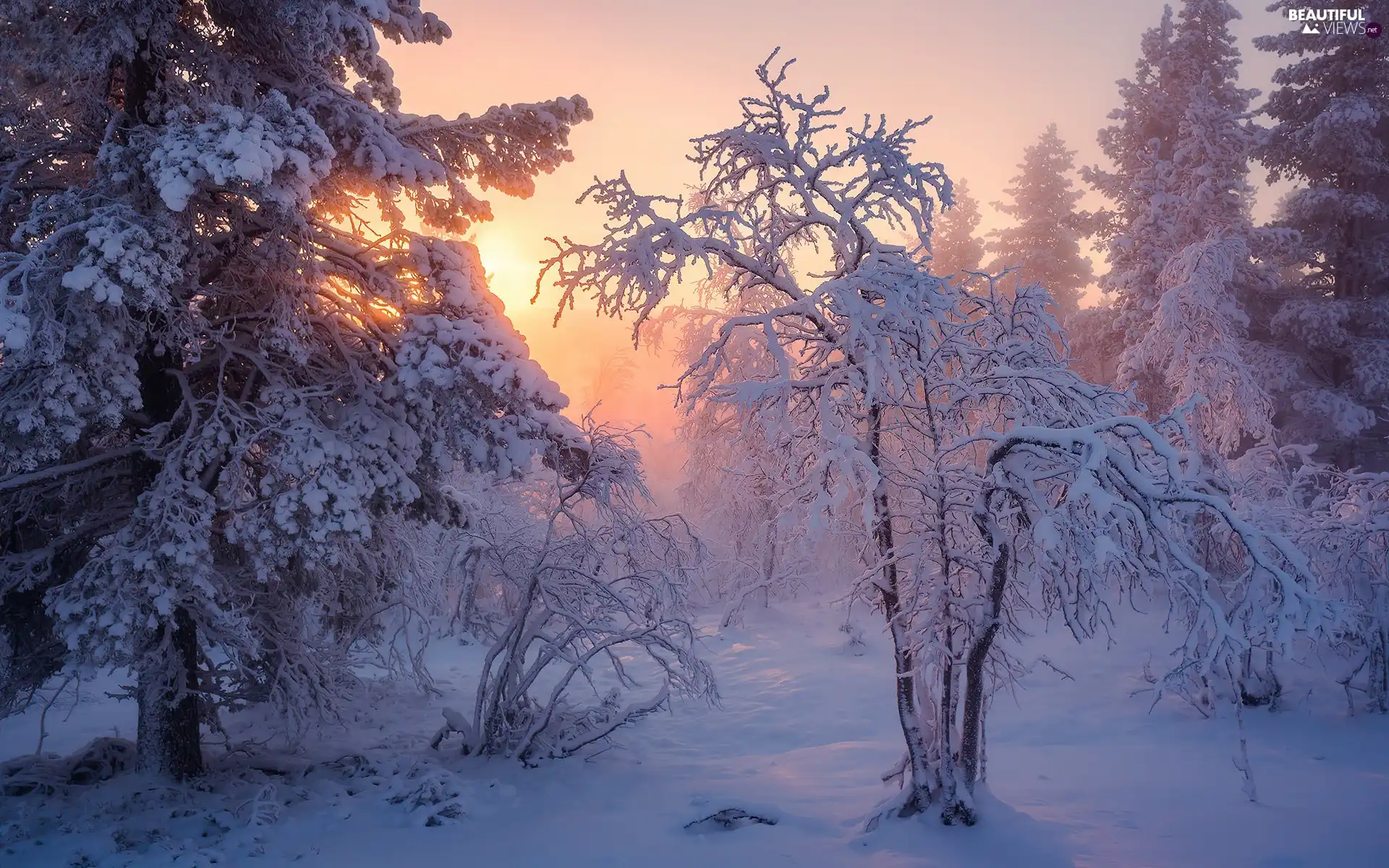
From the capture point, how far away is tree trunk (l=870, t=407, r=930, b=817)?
691 centimetres

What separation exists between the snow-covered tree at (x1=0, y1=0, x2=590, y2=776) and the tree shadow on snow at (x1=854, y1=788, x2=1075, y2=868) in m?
5.00

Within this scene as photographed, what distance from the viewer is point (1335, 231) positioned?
17344 mm

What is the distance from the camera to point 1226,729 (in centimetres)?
1038

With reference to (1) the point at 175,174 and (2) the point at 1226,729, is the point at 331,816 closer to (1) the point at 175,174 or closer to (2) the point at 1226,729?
(1) the point at 175,174

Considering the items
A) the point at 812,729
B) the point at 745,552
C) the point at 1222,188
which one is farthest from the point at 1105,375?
the point at 812,729

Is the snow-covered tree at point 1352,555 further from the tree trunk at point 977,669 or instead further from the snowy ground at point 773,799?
the tree trunk at point 977,669

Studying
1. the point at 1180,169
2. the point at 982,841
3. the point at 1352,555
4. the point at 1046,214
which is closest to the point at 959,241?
the point at 1046,214

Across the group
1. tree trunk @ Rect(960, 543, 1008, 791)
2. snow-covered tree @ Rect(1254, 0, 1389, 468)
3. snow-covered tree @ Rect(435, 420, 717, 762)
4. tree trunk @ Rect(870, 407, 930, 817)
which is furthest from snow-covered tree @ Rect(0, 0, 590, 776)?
snow-covered tree @ Rect(1254, 0, 1389, 468)

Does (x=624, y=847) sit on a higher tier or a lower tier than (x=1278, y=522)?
lower

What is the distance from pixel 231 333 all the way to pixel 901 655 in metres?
7.66

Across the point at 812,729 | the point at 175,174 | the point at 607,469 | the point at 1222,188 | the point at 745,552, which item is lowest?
the point at 812,729

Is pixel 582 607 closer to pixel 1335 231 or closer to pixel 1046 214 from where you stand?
pixel 1335 231

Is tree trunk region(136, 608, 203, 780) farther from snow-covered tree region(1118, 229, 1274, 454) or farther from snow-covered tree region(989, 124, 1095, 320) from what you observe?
snow-covered tree region(989, 124, 1095, 320)

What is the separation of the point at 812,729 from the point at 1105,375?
16.7 m
